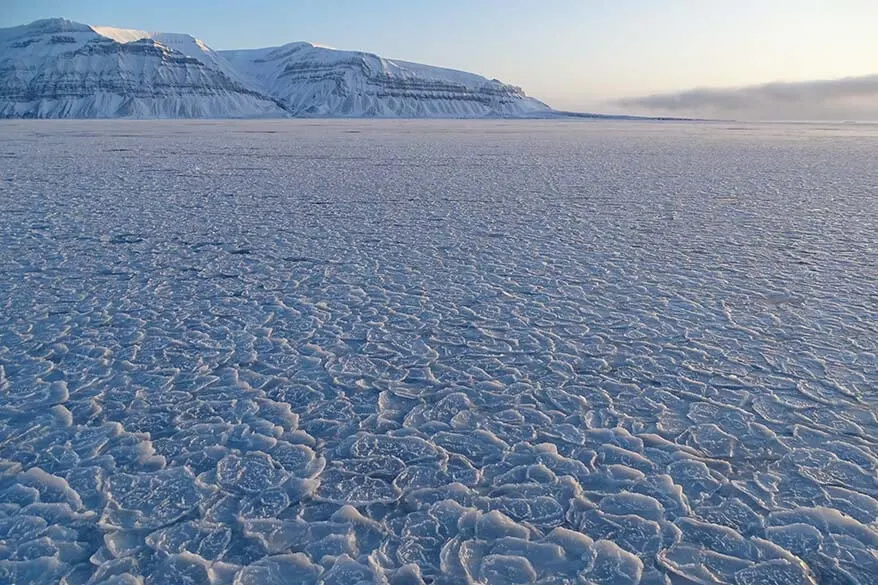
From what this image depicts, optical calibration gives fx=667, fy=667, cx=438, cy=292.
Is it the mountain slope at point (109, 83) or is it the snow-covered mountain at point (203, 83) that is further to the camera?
the snow-covered mountain at point (203, 83)

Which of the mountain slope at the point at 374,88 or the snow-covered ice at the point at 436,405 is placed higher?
the mountain slope at the point at 374,88

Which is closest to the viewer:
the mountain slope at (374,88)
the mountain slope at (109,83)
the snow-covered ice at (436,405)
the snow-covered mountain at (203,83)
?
the snow-covered ice at (436,405)

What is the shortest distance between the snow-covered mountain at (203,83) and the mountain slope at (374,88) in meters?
0.25

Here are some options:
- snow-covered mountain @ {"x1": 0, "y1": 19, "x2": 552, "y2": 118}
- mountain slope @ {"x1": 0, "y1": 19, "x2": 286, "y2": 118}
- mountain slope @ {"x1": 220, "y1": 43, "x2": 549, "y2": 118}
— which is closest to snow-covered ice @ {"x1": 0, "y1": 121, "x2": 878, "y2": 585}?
snow-covered mountain @ {"x1": 0, "y1": 19, "x2": 552, "y2": 118}

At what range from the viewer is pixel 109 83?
140m

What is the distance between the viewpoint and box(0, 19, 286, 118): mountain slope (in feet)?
438

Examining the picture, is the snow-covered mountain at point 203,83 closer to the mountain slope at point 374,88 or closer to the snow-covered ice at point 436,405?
the mountain slope at point 374,88

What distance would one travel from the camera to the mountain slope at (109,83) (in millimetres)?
133500

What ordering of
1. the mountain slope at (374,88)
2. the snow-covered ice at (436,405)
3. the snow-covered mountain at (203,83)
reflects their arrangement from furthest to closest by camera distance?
the mountain slope at (374,88)
the snow-covered mountain at (203,83)
the snow-covered ice at (436,405)

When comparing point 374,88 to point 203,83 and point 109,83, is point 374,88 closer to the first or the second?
point 203,83

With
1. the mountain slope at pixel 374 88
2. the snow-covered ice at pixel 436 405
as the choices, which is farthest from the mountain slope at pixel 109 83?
the snow-covered ice at pixel 436 405

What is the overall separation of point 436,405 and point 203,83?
520 feet

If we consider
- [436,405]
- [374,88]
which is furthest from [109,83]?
[436,405]

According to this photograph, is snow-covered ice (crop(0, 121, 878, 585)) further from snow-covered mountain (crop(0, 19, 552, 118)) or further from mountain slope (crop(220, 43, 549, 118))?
mountain slope (crop(220, 43, 549, 118))
